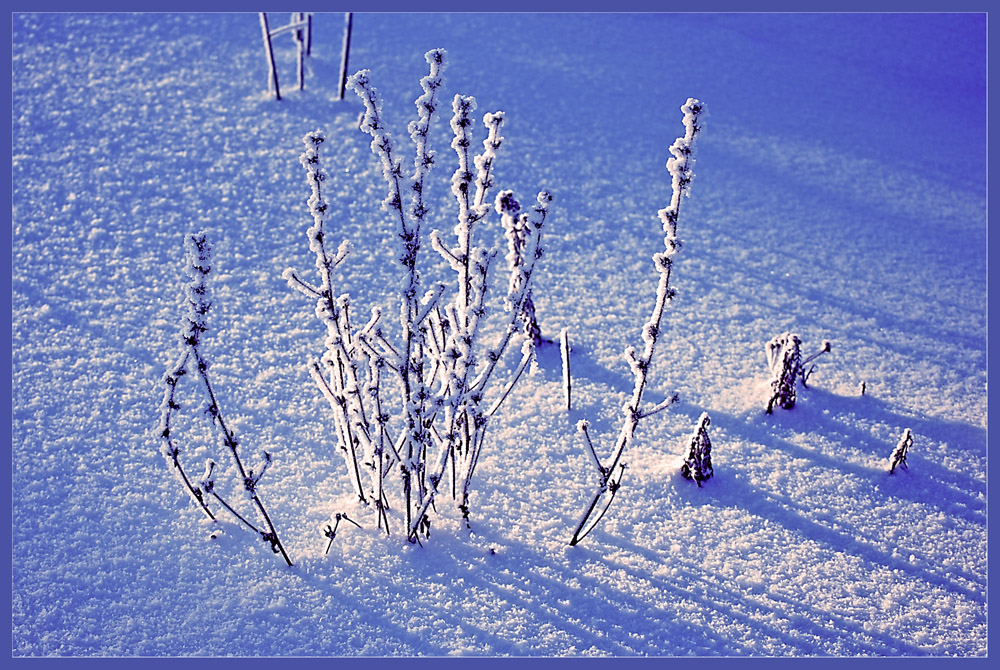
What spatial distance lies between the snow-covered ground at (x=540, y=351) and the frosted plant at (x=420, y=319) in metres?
0.23

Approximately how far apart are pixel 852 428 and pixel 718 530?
0.80 m

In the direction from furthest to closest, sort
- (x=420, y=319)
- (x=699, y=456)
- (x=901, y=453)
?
(x=901, y=453)
(x=699, y=456)
(x=420, y=319)

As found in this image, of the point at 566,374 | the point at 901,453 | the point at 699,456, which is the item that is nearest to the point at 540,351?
the point at 566,374

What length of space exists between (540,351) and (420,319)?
46.3 inches

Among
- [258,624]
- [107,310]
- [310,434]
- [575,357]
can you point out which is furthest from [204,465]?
[575,357]

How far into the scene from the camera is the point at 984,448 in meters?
2.83

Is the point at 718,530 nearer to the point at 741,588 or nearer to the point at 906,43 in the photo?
the point at 741,588

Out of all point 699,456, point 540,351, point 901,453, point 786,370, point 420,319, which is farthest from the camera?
point 540,351

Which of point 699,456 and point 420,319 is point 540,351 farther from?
point 420,319

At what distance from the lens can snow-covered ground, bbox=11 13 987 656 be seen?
215 centimetres

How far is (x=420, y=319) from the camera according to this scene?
6.34 ft

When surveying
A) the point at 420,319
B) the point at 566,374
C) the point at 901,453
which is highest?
the point at 420,319

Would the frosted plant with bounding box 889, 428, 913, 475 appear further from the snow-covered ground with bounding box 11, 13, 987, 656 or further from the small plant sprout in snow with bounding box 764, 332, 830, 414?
the small plant sprout in snow with bounding box 764, 332, 830, 414

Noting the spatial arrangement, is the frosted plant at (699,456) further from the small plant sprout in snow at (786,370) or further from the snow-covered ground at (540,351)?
the small plant sprout in snow at (786,370)
